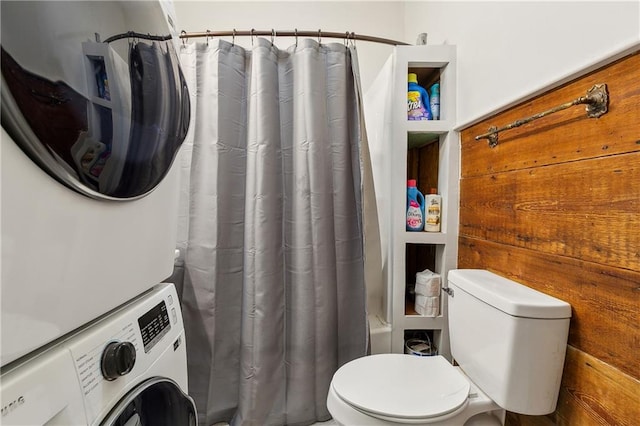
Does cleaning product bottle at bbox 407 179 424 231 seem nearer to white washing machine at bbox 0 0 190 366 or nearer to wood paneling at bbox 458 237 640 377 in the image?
wood paneling at bbox 458 237 640 377

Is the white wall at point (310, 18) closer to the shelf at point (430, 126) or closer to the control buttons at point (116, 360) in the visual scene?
the shelf at point (430, 126)

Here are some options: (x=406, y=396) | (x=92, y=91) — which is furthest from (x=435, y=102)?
(x=92, y=91)

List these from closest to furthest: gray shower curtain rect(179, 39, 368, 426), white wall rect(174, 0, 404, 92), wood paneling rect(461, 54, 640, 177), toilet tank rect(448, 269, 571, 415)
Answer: wood paneling rect(461, 54, 640, 177) < toilet tank rect(448, 269, 571, 415) < gray shower curtain rect(179, 39, 368, 426) < white wall rect(174, 0, 404, 92)

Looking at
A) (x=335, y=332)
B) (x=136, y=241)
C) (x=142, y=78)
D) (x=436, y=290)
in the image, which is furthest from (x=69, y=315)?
(x=436, y=290)

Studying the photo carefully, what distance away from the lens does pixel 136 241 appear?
66cm

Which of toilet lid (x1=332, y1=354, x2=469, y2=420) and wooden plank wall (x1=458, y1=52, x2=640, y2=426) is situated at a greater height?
wooden plank wall (x1=458, y1=52, x2=640, y2=426)

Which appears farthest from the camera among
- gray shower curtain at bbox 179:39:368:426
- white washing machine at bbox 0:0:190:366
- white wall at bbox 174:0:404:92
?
white wall at bbox 174:0:404:92

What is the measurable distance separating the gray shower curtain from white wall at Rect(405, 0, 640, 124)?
47 centimetres

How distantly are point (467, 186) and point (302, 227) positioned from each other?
2.41 feet

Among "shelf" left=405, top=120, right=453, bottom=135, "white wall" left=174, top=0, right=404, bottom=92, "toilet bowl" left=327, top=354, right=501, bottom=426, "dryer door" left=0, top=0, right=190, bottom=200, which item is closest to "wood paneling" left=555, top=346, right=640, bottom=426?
"toilet bowl" left=327, top=354, right=501, bottom=426

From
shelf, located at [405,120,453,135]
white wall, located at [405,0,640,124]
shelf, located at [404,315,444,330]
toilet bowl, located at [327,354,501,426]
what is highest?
white wall, located at [405,0,640,124]

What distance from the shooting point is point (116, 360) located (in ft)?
1.77

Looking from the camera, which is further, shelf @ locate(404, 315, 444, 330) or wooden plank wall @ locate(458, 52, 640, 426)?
shelf @ locate(404, 315, 444, 330)

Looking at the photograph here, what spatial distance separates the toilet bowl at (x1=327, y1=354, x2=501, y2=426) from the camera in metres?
0.87
